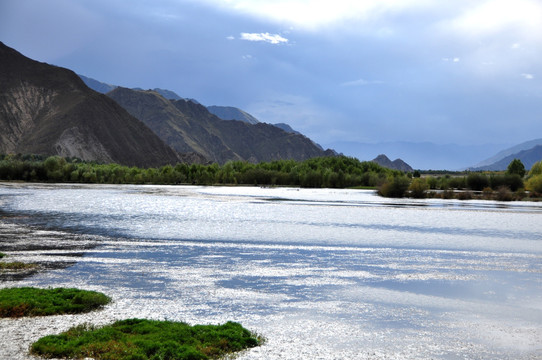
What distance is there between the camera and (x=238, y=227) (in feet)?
145

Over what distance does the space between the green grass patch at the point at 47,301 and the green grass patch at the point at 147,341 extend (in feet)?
6.56

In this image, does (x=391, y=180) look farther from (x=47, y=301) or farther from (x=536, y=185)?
(x=47, y=301)

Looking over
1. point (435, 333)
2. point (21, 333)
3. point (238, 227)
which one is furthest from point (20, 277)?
point (238, 227)

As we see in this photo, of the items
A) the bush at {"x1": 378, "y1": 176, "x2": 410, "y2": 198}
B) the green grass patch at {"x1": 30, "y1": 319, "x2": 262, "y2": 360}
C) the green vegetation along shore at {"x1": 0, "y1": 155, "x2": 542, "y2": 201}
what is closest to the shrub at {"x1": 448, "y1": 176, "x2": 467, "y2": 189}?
the green vegetation along shore at {"x1": 0, "y1": 155, "x2": 542, "y2": 201}

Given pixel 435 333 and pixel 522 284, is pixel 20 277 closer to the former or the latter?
pixel 435 333

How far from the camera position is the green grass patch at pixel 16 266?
2198 centimetres

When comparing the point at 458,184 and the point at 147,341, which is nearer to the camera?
the point at 147,341

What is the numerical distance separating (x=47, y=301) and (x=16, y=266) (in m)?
7.61

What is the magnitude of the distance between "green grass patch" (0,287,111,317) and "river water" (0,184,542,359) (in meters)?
0.51

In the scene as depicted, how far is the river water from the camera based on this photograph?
1406 centimetres

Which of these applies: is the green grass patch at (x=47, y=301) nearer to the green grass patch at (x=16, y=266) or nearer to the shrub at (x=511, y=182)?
the green grass patch at (x=16, y=266)

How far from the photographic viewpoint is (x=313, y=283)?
21406mm

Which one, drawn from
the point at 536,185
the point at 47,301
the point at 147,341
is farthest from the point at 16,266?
the point at 536,185

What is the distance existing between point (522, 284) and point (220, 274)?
545 inches
